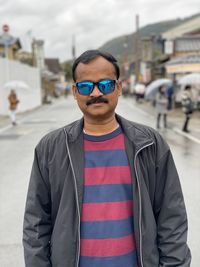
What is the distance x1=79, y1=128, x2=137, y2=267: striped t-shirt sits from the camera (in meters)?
2.06

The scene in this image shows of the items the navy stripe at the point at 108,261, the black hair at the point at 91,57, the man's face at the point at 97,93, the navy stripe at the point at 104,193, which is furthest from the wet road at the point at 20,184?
the black hair at the point at 91,57

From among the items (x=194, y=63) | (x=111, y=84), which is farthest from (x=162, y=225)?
(x=194, y=63)

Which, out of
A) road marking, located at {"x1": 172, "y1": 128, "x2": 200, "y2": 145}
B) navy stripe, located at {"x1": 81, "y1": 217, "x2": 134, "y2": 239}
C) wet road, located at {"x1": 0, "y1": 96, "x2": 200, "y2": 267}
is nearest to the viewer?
navy stripe, located at {"x1": 81, "y1": 217, "x2": 134, "y2": 239}

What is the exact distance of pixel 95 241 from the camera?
206 cm

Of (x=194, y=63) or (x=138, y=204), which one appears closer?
(x=138, y=204)

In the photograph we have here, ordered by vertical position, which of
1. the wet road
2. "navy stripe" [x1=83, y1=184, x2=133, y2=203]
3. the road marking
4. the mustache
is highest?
the mustache

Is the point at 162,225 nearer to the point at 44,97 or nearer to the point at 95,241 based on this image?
the point at 95,241

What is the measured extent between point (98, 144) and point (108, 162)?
11 cm

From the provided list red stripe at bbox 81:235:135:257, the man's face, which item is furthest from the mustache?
red stripe at bbox 81:235:135:257

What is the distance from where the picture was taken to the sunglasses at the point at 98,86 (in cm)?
213

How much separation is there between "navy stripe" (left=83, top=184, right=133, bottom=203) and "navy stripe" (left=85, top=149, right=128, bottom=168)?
104 millimetres

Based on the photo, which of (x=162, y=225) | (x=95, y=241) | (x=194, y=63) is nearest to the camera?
(x=95, y=241)

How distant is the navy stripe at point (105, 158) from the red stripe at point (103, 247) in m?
0.35

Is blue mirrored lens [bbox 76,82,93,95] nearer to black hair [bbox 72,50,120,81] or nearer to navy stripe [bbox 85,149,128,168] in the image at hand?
black hair [bbox 72,50,120,81]
